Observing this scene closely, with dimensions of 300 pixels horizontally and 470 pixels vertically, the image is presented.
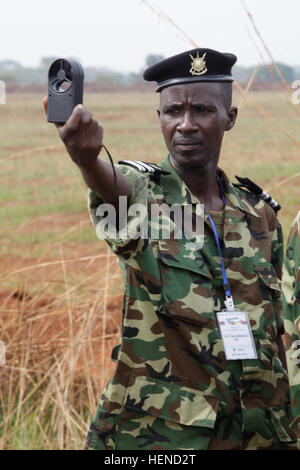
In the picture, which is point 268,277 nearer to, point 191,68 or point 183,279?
point 183,279

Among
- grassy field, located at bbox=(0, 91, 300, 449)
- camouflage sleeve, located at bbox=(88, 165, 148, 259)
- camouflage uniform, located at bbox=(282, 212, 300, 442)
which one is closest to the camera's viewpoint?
camouflage uniform, located at bbox=(282, 212, 300, 442)

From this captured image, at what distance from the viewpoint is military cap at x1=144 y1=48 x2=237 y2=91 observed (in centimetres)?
232

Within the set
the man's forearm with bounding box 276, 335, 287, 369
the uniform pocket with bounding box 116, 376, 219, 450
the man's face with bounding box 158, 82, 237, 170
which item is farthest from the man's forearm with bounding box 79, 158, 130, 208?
the man's forearm with bounding box 276, 335, 287, 369

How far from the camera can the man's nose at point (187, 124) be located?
2230mm

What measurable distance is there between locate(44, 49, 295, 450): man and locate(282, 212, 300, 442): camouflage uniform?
1.28 feet

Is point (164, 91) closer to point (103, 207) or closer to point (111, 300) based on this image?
point (103, 207)

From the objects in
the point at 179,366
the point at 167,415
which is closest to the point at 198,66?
the point at 179,366

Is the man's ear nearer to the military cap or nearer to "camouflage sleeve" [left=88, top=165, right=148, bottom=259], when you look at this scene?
the military cap

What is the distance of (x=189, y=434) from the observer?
2119mm

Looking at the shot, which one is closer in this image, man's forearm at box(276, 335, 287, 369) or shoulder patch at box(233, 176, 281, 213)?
man's forearm at box(276, 335, 287, 369)

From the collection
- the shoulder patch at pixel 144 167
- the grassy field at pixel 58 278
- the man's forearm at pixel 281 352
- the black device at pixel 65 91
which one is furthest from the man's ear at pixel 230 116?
the black device at pixel 65 91

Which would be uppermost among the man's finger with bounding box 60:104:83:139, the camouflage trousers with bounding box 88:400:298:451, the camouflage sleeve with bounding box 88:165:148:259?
the man's finger with bounding box 60:104:83:139

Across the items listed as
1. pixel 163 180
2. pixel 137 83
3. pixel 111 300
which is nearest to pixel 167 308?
pixel 163 180

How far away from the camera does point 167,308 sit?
2.08 meters
